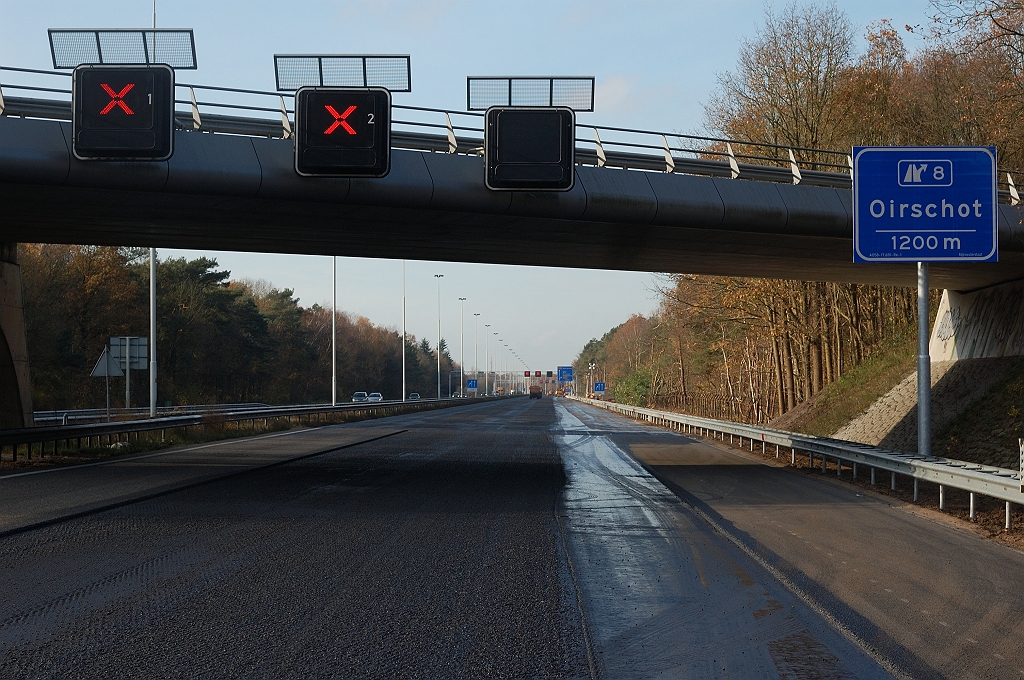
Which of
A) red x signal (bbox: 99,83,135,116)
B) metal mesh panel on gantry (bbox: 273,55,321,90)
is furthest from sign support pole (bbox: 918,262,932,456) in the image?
red x signal (bbox: 99,83,135,116)

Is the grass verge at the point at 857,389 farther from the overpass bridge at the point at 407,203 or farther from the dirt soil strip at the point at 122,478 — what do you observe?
the dirt soil strip at the point at 122,478

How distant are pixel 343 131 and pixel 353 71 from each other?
3.78 ft

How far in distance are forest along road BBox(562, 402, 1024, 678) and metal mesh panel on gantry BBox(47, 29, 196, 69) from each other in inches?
460

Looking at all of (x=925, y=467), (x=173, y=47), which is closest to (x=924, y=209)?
(x=925, y=467)

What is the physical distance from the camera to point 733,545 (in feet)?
33.3

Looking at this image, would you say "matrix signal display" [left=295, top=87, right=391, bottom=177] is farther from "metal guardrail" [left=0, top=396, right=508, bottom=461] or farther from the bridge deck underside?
"metal guardrail" [left=0, top=396, right=508, bottom=461]

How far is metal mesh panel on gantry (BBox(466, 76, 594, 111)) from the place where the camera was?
1767cm

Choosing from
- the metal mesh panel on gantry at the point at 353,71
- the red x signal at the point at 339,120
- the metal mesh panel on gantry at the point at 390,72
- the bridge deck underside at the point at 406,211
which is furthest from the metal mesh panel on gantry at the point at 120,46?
the metal mesh panel on gantry at the point at 390,72

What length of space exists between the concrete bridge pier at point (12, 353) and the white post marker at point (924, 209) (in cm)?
1963

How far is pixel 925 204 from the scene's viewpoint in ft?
55.6

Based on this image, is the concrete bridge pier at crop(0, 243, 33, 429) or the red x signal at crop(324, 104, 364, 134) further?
the concrete bridge pier at crop(0, 243, 33, 429)

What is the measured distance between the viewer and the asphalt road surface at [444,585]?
18.9 feet

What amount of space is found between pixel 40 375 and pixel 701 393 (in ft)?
156

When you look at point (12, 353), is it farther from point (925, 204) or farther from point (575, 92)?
point (925, 204)
